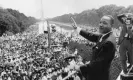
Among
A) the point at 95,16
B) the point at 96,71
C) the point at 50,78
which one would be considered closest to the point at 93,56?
the point at 96,71

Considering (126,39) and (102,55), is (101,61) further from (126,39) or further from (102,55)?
(126,39)

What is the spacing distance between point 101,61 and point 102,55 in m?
0.07

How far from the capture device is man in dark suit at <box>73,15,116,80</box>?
3574 mm

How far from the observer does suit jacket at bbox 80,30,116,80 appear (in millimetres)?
3570

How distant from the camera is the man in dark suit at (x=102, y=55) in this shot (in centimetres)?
357

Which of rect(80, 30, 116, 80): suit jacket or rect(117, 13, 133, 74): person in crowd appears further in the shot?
rect(117, 13, 133, 74): person in crowd

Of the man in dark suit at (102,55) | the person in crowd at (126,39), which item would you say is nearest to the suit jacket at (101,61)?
the man in dark suit at (102,55)

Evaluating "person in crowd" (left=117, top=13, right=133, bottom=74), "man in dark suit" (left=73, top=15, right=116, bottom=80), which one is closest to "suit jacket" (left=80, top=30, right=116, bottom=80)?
"man in dark suit" (left=73, top=15, right=116, bottom=80)

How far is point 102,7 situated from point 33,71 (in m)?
86.3

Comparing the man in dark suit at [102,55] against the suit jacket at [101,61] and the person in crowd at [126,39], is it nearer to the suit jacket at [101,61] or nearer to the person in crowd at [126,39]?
the suit jacket at [101,61]

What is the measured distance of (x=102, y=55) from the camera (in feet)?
11.7

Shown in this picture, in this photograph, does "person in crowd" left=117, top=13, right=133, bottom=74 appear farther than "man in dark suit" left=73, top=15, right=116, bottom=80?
Yes

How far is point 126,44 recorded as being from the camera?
564 centimetres

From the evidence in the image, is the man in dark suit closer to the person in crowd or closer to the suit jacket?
the suit jacket
